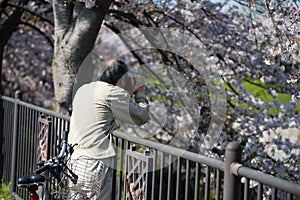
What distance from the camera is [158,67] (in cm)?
910

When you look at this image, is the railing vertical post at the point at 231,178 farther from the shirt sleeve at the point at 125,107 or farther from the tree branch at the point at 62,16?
the tree branch at the point at 62,16

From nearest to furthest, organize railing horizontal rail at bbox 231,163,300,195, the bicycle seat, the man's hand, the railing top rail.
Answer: railing horizontal rail at bbox 231,163,300,195
the railing top rail
the bicycle seat
the man's hand

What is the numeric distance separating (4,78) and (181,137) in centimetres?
948

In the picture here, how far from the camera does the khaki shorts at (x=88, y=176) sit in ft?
13.4

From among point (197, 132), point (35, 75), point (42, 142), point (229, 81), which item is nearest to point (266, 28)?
point (229, 81)

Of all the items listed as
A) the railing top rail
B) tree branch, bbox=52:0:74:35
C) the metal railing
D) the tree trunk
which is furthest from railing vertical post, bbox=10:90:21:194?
the railing top rail

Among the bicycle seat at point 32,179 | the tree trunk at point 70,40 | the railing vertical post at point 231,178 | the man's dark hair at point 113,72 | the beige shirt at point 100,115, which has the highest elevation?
the tree trunk at point 70,40

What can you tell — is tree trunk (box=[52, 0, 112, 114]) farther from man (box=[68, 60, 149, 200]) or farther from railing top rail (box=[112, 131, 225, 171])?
railing top rail (box=[112, 131, 225, 171])

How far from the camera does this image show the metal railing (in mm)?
2625

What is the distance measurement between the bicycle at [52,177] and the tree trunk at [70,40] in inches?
99.8

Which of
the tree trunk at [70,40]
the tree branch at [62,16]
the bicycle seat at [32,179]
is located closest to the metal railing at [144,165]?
the tree trunk at [70,40]

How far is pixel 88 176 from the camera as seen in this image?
409 cm

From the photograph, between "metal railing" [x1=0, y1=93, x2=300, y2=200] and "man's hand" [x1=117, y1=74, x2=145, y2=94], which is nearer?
"metal railing" [x1=0, y1=93, x2=300, y2=200]

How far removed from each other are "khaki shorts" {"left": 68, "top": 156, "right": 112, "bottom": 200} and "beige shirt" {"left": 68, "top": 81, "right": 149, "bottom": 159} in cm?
4
